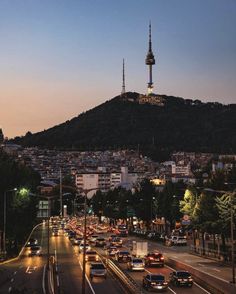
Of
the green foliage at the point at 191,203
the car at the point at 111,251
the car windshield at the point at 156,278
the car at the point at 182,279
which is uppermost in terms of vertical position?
the green foliage at the point at 191,203

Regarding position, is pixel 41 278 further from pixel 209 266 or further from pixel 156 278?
pixel 209 266

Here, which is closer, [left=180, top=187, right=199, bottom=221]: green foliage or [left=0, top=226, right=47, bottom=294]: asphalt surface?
[left=0, top=226, right=47, bottom=294]: asphalt surface

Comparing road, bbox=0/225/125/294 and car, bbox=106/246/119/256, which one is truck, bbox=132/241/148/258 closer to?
car, bbox=106/246/119/256

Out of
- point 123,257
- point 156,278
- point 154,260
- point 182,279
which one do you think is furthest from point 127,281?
point 123,257

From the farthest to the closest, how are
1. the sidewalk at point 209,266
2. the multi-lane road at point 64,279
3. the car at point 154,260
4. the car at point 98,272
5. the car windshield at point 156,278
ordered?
the car at point 154,260 → the car at point 98,272 → the sidewalk at point 209,266 → the multi-lane road at point 64,279 → the car windshield at point 156,278

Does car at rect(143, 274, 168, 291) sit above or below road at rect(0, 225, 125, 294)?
above

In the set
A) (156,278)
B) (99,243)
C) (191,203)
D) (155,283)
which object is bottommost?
(99,243)

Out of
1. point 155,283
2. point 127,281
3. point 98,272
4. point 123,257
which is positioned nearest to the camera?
point 155,283

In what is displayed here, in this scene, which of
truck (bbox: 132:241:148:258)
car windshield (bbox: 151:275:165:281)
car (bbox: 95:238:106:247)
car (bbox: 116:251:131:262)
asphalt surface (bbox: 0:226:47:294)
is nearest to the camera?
car windshield (bbox: 151:275:165:281)

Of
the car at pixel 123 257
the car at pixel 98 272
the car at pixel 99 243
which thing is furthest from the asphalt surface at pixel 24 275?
the car at pixel 99 243

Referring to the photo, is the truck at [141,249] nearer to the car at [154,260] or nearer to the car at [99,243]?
the car at [154,260]

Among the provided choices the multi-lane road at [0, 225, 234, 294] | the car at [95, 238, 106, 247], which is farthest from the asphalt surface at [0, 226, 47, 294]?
the car at [95, 238, 106, 247]

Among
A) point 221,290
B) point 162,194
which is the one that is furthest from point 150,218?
point 221,290
